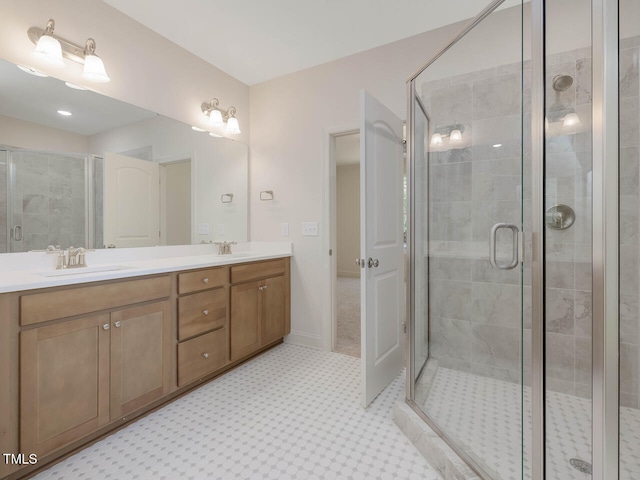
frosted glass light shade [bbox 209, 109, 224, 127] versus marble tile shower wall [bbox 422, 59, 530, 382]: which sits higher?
frosted glass light shade [bbox 209, 109, 224, 127]

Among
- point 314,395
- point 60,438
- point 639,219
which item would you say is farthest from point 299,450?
point 639,219

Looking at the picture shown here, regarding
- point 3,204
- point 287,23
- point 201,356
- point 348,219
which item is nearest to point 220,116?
point 287,23

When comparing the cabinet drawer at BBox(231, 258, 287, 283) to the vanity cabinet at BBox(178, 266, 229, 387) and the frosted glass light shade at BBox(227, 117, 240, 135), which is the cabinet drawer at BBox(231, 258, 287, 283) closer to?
the vanity cabinet at BBox(178, 266, 229, 387)

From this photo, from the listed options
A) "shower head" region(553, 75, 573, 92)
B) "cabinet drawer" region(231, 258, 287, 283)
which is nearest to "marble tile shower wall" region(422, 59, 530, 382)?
"shower head" region(553, 75, 573, 92)

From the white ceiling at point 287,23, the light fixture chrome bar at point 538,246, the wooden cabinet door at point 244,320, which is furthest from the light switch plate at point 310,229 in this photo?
the light fixture chrome bar at point 538,246

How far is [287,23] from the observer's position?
Answer: 7.24 feet

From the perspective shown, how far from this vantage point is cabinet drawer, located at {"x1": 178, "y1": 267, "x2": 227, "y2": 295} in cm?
190

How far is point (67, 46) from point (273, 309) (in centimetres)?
225

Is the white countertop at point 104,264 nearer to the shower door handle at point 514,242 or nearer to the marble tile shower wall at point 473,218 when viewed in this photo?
the marble tile shower wall at point 473,218

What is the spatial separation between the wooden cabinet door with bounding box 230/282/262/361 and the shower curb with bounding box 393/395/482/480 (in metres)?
1.21

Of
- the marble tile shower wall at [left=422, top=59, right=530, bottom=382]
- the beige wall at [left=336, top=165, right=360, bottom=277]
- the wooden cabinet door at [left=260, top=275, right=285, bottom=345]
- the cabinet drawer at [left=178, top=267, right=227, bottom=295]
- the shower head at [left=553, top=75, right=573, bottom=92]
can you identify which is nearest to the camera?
the shower head at [left=553, top=75, right=573, bottom=92]

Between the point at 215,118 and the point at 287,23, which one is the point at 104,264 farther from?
the point at 287,23

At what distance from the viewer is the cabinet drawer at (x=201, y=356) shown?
6.28 ft

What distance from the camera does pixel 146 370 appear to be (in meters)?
1.70
